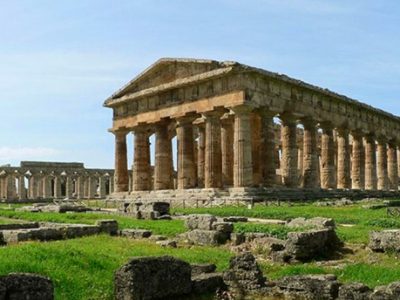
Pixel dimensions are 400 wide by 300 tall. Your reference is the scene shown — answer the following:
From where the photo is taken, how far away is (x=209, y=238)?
1933 cm

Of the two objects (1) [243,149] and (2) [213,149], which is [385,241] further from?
(2) [213,149]

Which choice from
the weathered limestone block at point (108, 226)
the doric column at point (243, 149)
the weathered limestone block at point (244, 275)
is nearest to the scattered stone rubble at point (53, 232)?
the weathered limestone block at point (108, 226)

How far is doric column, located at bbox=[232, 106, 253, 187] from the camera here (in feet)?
132

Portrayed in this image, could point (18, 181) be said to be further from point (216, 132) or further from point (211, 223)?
point (211, 223)

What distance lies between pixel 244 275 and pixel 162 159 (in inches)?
1471

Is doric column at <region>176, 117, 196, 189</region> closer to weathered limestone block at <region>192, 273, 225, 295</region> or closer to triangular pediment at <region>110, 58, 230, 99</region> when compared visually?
triangular pediment at <region>110, 58, 230, 99</region>

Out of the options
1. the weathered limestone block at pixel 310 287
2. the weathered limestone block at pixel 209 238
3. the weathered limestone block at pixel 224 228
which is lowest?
the weathered limestone block at pixel 310 287

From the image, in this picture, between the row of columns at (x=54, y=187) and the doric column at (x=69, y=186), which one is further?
the doric column at (x=69, y=186)

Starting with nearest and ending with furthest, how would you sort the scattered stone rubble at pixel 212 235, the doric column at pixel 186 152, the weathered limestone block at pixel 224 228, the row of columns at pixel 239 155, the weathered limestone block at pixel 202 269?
the weathered limestone block at pixel 202 269 < the scattered stone rubble at pixel 212 235 < the weathered limestone block at pixel 224 228 < the row of columns at pixel 239 155 < the doric column at pixel 186 152

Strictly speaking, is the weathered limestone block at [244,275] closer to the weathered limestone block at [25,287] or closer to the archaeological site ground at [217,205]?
the archaeological site ground at [217,205]

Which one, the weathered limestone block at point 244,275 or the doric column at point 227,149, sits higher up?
the doric column at point 227,149

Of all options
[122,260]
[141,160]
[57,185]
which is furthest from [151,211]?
[57,185]

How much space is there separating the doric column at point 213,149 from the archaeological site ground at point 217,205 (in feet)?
0.28

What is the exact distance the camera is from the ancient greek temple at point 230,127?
4084 cm
